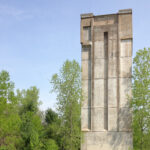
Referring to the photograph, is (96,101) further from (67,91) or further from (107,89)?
(67,91)

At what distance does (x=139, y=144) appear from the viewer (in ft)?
→ 60.4

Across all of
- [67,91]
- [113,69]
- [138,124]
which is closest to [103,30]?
[113,69]

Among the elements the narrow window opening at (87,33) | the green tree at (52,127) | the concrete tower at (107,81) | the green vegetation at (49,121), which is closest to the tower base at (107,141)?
the concrete tower at (107,81)

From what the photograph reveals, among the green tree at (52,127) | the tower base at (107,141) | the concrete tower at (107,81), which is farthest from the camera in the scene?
the green tree at (52,127)

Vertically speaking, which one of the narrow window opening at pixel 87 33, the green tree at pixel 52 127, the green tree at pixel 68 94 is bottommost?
the green tree at pixel 52 127

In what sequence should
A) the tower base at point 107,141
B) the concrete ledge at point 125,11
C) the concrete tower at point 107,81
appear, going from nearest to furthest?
the tower base at point 107,141
the concrete tower at point 107,81
the concrete ledge at point 125,11

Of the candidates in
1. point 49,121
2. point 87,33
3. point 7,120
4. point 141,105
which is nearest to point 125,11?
point 87,33

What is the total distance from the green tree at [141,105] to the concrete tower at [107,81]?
1.54 metres

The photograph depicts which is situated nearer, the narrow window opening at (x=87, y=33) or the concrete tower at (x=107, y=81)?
the concrete tower at (x=107, y=81)

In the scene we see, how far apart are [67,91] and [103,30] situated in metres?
5.91

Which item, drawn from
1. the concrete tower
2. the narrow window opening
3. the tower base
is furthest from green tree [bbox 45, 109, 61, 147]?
the narrow window opening

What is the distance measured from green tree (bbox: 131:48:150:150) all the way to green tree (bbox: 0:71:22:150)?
11.8 meters

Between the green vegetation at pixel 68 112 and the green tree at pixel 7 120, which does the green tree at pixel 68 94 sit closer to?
the green vegetation at pixel 68 112

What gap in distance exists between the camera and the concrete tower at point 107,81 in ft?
55.3
